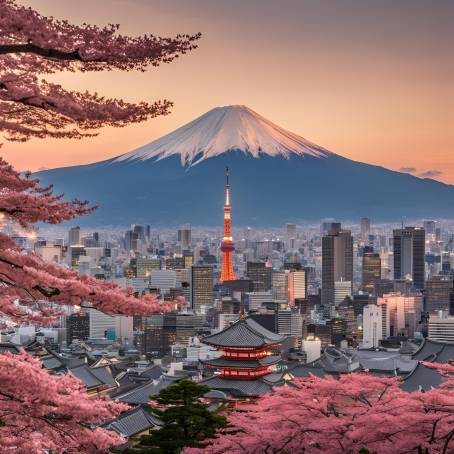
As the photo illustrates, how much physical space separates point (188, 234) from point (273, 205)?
106 feet

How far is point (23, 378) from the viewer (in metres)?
4.35

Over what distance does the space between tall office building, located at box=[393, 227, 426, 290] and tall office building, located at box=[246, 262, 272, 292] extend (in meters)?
14.1

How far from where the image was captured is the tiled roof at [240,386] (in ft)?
49.4

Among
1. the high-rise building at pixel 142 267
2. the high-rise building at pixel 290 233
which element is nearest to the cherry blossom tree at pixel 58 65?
the high-rise building at pixel 142 267

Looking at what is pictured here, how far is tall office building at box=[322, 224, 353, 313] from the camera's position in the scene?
8150cm

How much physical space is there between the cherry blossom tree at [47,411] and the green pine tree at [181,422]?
4263 millimetres

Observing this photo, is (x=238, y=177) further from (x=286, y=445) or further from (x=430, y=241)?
(x=286, y=445)

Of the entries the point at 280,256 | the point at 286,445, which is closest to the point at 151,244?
the point at 280,256

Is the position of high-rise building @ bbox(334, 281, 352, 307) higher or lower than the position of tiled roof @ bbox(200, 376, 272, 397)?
lower

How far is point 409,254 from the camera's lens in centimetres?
8469

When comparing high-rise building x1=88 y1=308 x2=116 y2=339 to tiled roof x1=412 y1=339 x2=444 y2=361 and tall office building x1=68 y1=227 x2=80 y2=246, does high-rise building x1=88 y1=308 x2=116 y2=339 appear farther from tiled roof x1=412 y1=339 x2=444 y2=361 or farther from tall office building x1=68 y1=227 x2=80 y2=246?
tall office building x1=68 y1=227 x2=80 y2=246

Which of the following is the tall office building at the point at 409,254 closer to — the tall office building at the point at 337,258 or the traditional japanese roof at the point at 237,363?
the tall office building at the point at 337,258

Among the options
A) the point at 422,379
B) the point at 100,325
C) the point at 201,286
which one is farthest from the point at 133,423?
the point at 201,286

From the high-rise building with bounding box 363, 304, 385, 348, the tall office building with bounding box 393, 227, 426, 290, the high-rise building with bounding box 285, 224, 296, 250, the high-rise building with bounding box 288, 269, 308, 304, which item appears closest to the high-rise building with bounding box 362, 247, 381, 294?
the tall office building with bounding box 393, 227, 426, 290
